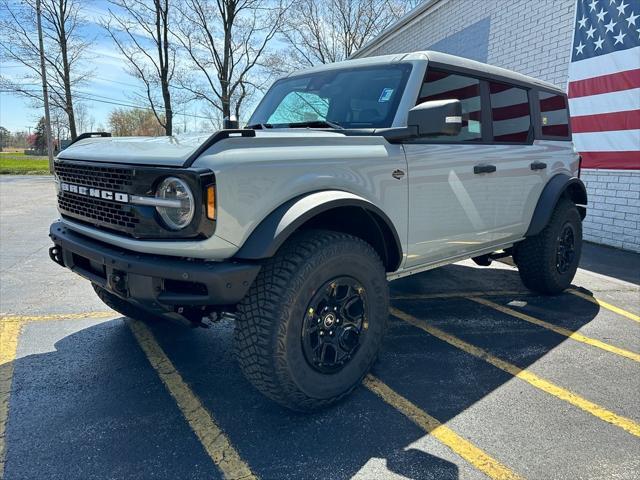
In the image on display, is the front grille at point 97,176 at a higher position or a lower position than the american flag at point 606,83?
lower

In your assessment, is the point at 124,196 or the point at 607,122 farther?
the point at 607,122

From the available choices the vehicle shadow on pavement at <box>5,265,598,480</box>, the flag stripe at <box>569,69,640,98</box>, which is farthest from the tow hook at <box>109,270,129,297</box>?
the flag stripe at <box>569,69,640,98</box>

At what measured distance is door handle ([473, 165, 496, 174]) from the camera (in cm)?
350

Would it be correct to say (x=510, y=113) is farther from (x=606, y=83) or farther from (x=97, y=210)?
(x=606, y=83)

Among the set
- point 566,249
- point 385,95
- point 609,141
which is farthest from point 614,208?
point 385,95

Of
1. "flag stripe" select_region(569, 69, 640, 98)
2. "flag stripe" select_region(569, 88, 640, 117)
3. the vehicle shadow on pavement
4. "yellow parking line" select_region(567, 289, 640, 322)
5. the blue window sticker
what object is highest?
"flag stripe" select_region(569, 69, 640, 98)

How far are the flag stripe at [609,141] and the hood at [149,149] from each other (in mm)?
6013

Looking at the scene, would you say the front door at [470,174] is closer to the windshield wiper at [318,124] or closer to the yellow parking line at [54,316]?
the windshield wiper at [318,124]

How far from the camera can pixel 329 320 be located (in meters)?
2.59

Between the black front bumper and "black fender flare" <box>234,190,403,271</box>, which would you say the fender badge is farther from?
the black front bumper

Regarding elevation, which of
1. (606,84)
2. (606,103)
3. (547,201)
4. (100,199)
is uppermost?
(606,84)

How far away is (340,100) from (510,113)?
162 cm

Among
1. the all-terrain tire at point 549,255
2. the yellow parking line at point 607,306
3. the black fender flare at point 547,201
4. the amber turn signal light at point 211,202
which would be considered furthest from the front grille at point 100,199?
the yellow parking line at point 607,306

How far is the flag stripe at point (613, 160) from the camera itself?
6.88 meters
